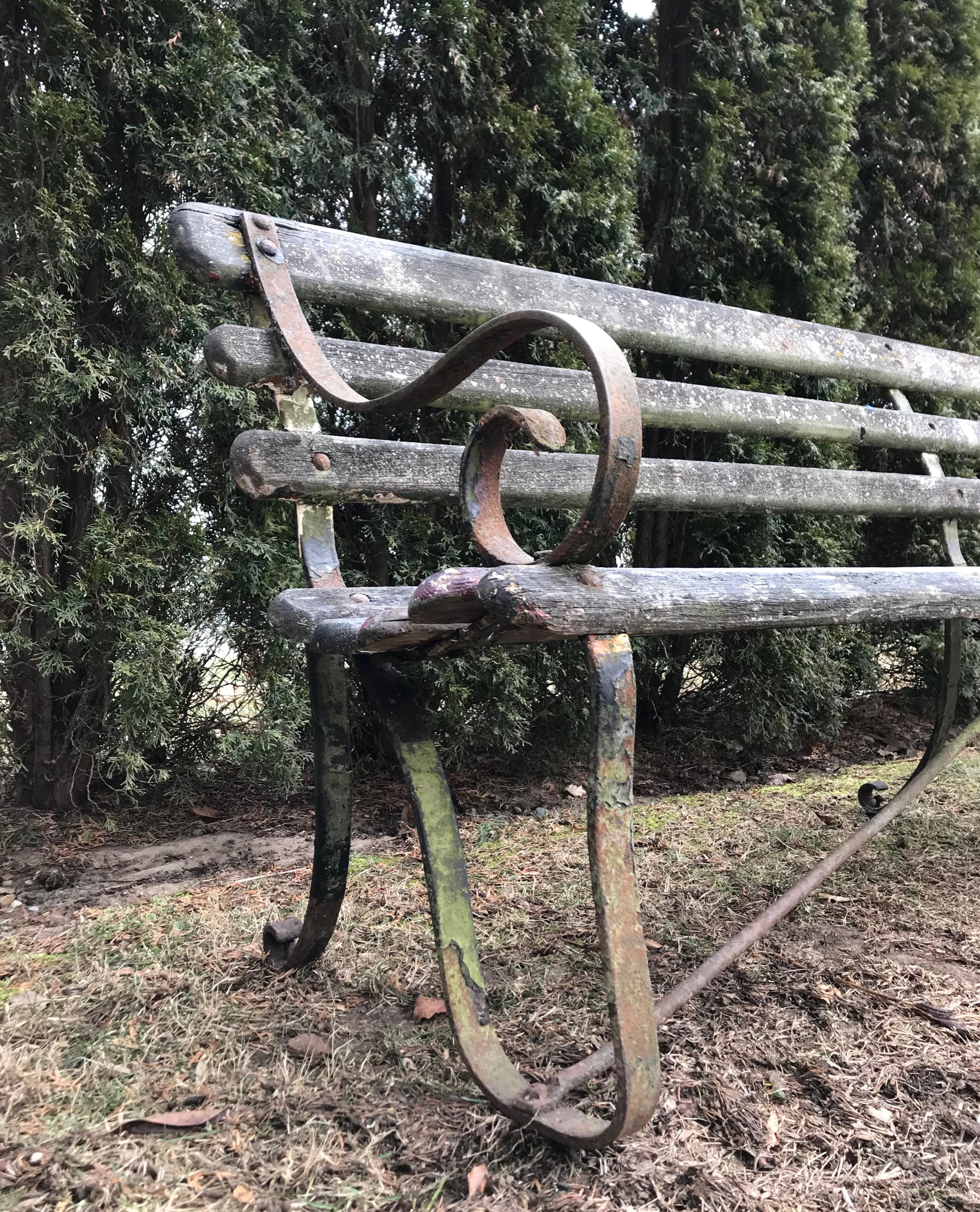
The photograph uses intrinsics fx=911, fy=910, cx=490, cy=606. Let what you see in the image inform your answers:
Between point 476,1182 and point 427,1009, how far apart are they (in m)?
0.43

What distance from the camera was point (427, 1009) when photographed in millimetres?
1462

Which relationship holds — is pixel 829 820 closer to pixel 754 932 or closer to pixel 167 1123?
pixel 754 932

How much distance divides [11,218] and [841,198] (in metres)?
2.91

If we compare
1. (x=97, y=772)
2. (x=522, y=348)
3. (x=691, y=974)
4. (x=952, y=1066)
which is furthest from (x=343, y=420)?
(x=952, y=1066)

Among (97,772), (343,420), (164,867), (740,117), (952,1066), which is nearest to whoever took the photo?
(952,1066)

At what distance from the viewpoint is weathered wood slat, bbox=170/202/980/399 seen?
1507mm

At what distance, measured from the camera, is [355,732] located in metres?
3.00

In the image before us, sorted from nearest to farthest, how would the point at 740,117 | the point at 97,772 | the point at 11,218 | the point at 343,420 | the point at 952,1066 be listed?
the point at 952,1066 → the point at 11,218 → the point at 97,772 → the point at 343,420 → the point at 740,117

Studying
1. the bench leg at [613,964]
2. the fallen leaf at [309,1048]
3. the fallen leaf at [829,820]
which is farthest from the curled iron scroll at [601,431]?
the fallen leaf at [829,820]

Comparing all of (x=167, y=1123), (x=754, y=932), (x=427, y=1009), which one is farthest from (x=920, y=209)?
(x=167, y=1123)

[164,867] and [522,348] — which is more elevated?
[522,348]

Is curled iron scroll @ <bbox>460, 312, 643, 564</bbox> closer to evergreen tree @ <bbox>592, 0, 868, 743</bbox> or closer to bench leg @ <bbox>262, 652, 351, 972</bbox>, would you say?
bench leg @ <bbox>262, 652, 351, 972</bbox>

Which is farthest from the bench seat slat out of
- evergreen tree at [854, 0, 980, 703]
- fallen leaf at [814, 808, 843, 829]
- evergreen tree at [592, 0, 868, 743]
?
evergreen tree at [854, 0, 980, 703]

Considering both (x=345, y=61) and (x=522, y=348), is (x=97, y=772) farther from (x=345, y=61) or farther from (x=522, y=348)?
(x=345, y=61)
